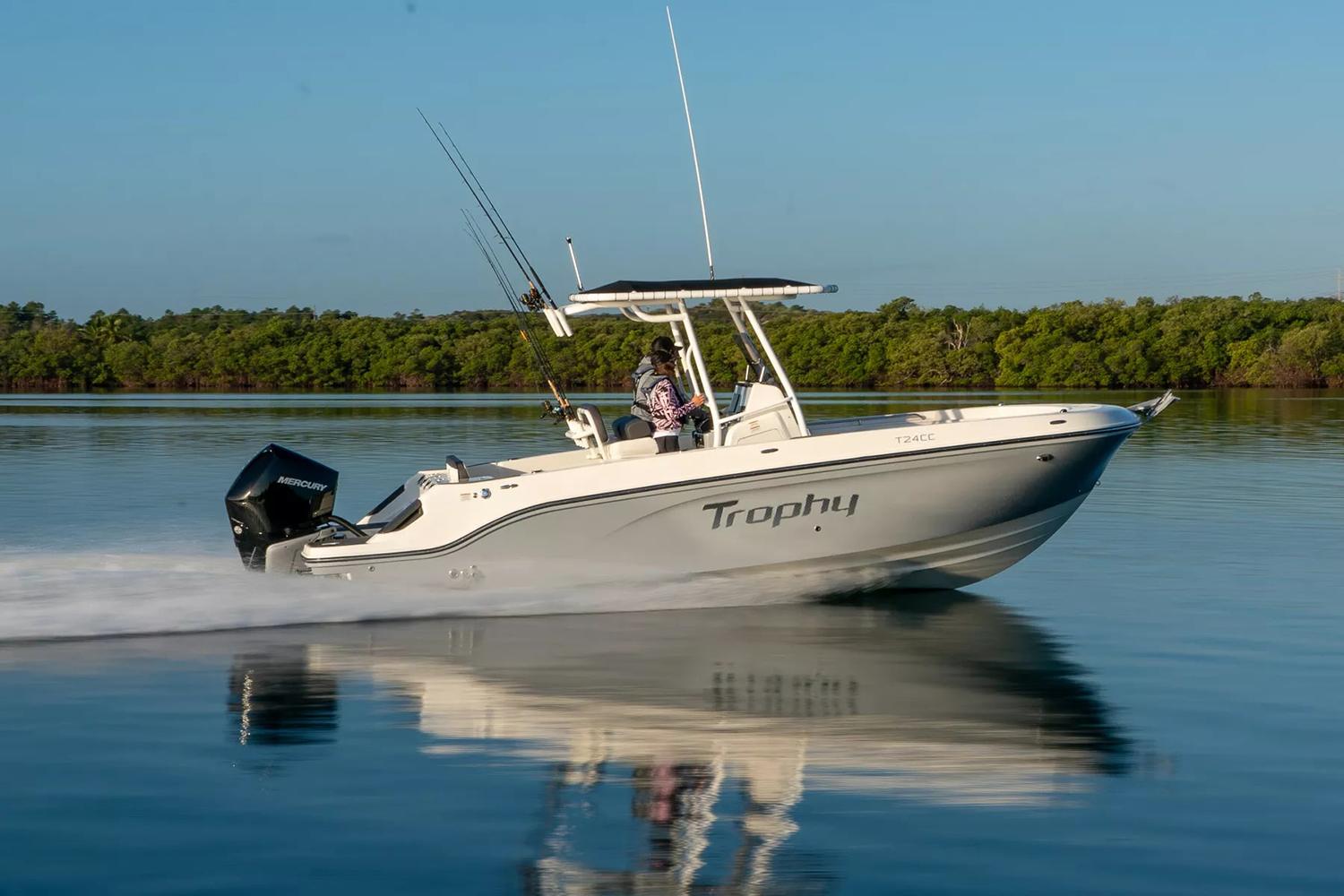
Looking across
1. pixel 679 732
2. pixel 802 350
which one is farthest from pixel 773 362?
pixel 802 350

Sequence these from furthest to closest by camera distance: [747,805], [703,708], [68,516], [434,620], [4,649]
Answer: [68,516] < [434,620] < [4,649] < [703,708] < [747,805]

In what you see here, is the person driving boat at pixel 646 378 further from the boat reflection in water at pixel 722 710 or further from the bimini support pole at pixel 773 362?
the boat reflection in water at pixel 722 710

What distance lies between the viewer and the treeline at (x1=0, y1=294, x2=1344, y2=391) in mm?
91438

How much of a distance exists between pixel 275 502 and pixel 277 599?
716 mm

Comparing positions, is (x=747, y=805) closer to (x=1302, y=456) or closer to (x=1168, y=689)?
(x=1168, y=689)

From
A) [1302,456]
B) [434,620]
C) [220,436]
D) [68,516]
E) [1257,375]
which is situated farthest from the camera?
[1257,375]

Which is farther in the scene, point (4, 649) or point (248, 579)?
point (248, 579)

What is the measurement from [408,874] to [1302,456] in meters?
23.3

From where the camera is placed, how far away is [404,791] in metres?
5.96

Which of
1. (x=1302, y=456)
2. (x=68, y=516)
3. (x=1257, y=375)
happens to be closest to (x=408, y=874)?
(x=68, y=516)

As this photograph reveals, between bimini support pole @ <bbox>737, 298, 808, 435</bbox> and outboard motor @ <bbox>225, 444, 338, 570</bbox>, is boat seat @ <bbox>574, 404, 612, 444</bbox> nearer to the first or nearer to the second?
bimini support pole @ <bbox>737, 298, 808, 435</bbox>

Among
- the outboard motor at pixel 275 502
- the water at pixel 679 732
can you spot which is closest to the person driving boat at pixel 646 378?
the water at pixel 679 732

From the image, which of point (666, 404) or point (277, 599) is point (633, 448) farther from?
point (277, 599)

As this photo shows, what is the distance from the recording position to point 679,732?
702 centimetres
